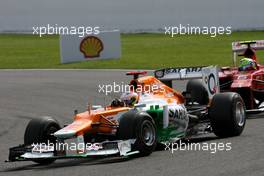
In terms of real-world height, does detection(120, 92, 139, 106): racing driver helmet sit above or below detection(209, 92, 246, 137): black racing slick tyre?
above

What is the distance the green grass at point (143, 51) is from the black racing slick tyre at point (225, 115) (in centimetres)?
1479

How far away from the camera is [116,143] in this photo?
30.5 ft

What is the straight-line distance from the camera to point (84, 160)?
9844mm

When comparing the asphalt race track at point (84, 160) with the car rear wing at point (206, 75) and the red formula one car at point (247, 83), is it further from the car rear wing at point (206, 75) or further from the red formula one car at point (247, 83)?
the car rear wing at point (206, 75)

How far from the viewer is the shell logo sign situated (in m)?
27.6

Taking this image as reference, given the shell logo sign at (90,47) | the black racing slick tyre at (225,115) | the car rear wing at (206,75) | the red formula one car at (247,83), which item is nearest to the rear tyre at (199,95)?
the car rear wing at (206,75)

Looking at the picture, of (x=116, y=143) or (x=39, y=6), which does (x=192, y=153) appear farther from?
(x=39, y=6)

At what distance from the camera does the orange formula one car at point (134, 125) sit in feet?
30.8

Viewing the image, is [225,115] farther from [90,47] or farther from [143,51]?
[143,51]

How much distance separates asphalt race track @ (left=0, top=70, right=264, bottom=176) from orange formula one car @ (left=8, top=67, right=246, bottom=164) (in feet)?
0.51

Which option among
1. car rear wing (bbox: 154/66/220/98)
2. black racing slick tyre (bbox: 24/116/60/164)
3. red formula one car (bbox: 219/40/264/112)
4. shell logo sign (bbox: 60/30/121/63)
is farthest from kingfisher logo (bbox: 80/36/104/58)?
black racing slick tyre (bbox: 24/116/60/164)

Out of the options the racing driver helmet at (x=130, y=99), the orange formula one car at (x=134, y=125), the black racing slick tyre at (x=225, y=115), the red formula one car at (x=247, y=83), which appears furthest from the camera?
the red formula one car at (x=247, y=83)

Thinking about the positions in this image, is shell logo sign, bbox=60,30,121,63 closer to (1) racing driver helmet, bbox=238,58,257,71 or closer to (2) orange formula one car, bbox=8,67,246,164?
(1) racing driver helmet, bbox=238,58,257,71

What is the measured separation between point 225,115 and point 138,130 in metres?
2.13
